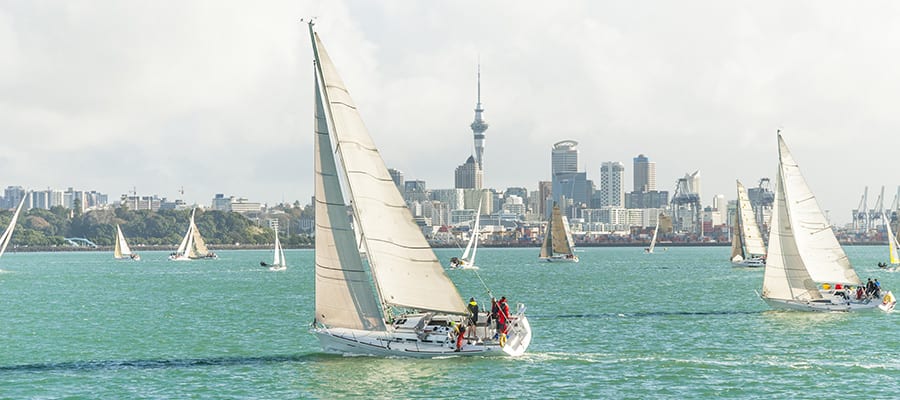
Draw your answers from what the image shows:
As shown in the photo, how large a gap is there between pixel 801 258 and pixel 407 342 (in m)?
27.8

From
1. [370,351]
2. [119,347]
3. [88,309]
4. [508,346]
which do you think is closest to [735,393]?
[508,346]

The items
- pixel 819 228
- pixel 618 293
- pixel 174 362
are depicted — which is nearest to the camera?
pixel 174 362

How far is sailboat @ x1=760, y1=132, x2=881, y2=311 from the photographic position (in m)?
59.5

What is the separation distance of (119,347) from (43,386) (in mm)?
11974

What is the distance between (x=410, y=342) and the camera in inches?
1550

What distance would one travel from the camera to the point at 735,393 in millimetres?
35750

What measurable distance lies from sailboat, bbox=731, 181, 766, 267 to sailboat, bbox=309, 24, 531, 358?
8500 centimetres

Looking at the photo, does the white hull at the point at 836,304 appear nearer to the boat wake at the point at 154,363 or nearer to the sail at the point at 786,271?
the sail at the point at 786,271

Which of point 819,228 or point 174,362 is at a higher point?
point 819,228

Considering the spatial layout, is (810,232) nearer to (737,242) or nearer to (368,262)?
(368,262)

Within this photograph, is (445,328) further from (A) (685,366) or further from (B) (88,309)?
(B) (88,309)

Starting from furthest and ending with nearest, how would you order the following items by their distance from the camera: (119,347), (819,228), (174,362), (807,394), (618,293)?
(618,293) → (819,228) → (119,347) → (174,362) → (807,394)

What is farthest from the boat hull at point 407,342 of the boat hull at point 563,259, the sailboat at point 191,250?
the sailboat at point 191,250

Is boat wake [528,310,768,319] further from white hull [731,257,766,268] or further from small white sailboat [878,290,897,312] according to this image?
white hull [731,257,766,268]
